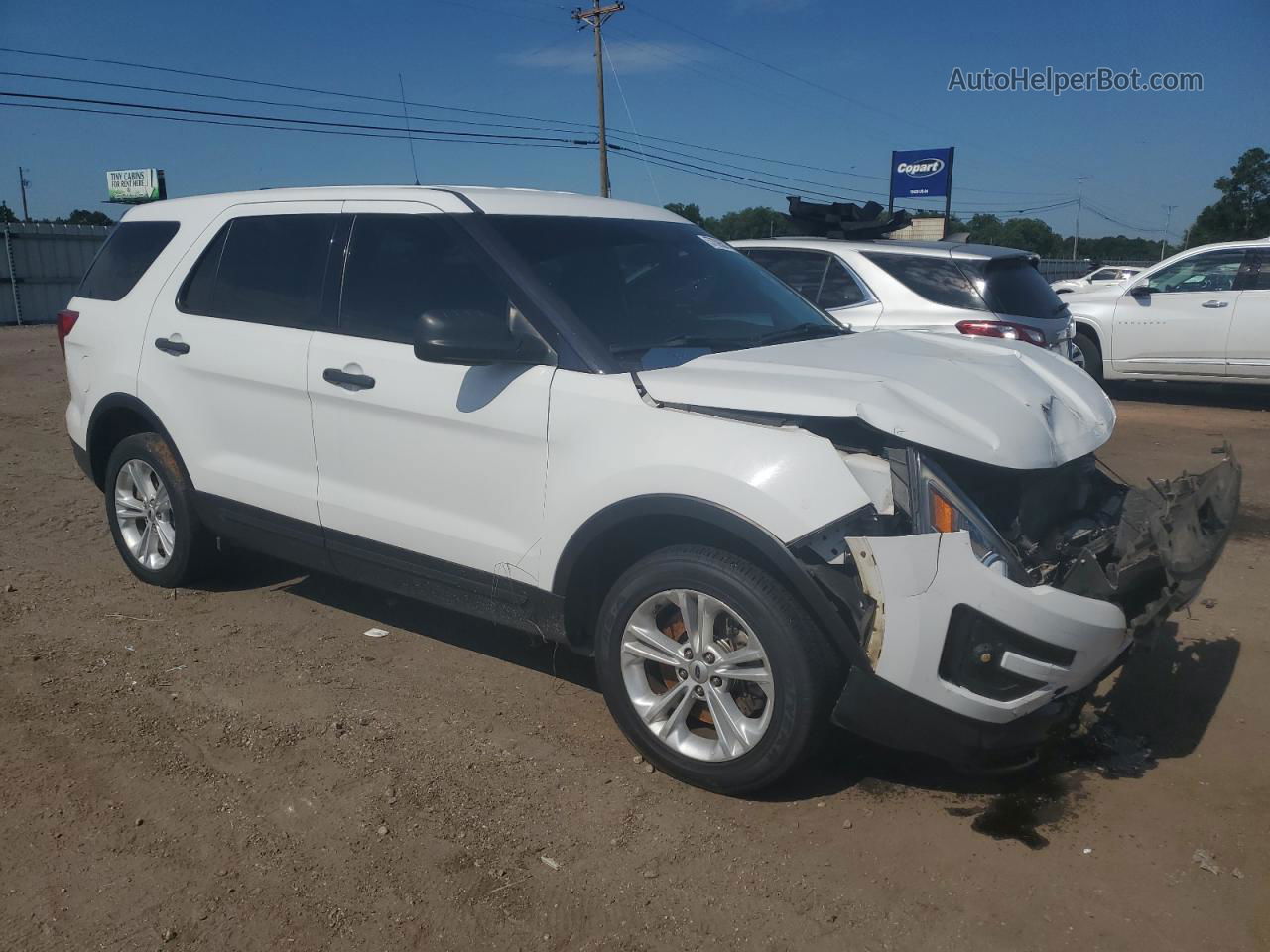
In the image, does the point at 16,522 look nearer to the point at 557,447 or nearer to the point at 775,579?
the point at 557,447

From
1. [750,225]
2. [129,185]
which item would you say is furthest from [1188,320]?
[129,185]

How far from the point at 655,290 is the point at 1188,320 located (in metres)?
9.52

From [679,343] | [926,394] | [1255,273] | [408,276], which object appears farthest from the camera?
[1255,273]

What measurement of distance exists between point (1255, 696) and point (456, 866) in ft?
10.6

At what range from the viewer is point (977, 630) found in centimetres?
294

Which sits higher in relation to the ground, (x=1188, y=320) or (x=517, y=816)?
(x=1188, y=320)

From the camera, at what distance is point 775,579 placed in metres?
3.19

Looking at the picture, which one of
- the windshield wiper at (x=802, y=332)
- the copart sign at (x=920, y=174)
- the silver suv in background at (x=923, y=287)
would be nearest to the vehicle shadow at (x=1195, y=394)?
the silver suv in background at (x=923, y=287)

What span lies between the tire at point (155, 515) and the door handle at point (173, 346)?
1.49 ft

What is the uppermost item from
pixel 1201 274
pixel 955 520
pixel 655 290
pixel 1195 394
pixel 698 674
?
pixel 655 290

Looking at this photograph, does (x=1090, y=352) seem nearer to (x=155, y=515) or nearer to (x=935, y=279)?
(x=935, y=279)

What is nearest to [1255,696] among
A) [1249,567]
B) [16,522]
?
[1249,567]

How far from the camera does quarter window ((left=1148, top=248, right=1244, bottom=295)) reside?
37.0 ft

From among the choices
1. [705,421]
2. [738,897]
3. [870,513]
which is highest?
[705,421]
